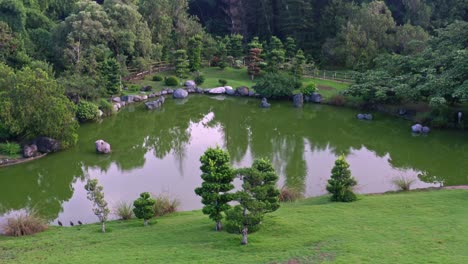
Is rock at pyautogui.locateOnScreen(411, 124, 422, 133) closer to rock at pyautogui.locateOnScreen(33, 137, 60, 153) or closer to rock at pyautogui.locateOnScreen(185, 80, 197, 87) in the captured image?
rock at pyautogui.locateOnScreen(185, 80, 197, 87)

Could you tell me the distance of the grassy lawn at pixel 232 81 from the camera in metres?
39.3

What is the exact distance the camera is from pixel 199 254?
12.7 metres

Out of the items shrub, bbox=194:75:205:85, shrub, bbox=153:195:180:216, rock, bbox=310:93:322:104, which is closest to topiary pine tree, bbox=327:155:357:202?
shrub, bbox=153:195:180:216

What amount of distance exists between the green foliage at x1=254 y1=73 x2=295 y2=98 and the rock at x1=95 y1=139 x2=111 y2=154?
15.1 m

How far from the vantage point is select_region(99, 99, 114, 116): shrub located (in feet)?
113

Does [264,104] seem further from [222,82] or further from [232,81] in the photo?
[232,81]

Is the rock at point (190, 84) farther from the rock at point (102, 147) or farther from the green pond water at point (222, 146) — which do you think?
the rock at point (102, 147)

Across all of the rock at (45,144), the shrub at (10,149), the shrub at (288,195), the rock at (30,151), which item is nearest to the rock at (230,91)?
the rock at (45,144)

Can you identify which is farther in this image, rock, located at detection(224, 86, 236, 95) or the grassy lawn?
rock, located at detection(224, 86, 236, 95)

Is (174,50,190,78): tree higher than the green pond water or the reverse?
higher

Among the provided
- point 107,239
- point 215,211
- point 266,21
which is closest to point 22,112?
point 107,239

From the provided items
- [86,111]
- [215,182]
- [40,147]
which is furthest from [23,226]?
[86,111]

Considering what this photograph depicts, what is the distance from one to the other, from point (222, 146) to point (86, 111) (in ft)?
31.7

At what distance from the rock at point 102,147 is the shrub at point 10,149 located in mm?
3865
